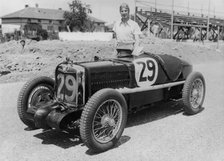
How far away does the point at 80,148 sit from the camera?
15.8 ft

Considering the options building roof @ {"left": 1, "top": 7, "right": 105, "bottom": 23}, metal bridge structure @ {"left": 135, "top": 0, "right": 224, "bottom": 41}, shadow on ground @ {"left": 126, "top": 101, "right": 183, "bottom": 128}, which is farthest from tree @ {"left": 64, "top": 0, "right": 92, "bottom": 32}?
shadow on ground @ {"left": 126, "top": 101, "right": 183, "bottom": 128}

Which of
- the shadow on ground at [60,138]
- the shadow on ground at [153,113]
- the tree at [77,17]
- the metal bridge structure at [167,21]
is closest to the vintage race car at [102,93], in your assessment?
the shadow on ground at [60,138]

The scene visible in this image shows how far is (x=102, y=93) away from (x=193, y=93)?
2787 mm

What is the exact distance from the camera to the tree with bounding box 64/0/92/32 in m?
64.9

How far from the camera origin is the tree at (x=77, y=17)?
6494cm

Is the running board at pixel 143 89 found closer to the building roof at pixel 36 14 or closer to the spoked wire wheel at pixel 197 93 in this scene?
the spoked wire wheel at pixel 197 93

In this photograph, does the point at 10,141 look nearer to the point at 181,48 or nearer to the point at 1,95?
the point at 1,95

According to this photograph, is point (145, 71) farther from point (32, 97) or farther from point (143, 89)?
point (32, 97)

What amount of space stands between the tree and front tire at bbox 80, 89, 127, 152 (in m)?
60.5

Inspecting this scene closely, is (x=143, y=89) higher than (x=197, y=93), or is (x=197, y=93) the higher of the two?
(x=143, y=89)

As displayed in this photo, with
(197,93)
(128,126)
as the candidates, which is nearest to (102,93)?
(128,126)

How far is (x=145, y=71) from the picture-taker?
19.3 feet

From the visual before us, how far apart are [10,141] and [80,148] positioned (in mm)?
1182

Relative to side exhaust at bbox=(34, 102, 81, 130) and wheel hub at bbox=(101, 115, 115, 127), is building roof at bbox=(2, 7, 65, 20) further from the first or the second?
wheel hub at bbox=(101, 115, 115, 127)
